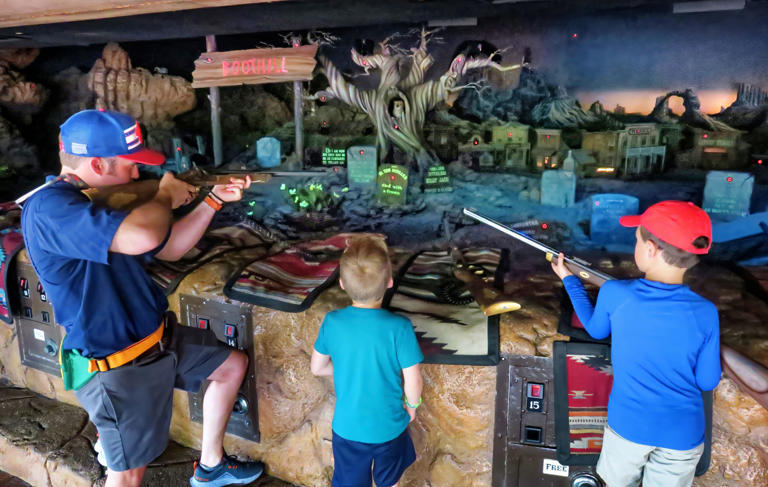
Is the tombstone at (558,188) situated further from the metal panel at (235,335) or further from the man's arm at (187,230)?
the man's arm at (187,230)

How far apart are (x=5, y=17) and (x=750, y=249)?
157 inches

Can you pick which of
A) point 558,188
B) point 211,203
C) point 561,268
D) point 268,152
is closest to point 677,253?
point 561,268

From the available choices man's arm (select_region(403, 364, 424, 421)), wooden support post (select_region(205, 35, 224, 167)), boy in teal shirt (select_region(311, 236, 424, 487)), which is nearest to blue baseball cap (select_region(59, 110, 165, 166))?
boy in teal shirt (select_region(311, 236, 424, 487))

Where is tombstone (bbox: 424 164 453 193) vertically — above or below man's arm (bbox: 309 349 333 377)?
above

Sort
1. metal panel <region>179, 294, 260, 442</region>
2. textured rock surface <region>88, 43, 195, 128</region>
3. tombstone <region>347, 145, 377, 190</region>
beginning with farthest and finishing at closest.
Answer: textured rock surface <region>88, 43, 195, 128</region>, tombstone <region>347, 145, 377, 190</region>, metal panel <region>179, 294, 260, 442</region>

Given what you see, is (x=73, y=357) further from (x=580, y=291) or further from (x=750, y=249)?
(x=750, y=249)

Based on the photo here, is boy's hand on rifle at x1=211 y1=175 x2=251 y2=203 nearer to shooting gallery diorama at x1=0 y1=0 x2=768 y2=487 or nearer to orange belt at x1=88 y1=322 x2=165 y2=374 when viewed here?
shooting gallery diorama at x1=0 y1=0 x2=768 y2=487

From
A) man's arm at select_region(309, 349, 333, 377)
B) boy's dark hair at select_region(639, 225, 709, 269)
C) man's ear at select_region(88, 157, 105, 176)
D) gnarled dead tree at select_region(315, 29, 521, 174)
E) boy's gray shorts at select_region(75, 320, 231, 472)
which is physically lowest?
boy's gray shorts at select_region(75, 320, 231, 472)

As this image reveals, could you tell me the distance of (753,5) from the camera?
8.50 ft

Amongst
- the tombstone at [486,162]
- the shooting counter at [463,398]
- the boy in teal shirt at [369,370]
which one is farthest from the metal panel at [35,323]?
the tombstone at [486,162]

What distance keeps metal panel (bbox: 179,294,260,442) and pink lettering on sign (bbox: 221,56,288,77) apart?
64.3 inches

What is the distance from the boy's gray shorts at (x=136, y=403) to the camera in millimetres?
1978

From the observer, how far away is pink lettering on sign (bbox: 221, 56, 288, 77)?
3.53 m

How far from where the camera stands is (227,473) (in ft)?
8.35
